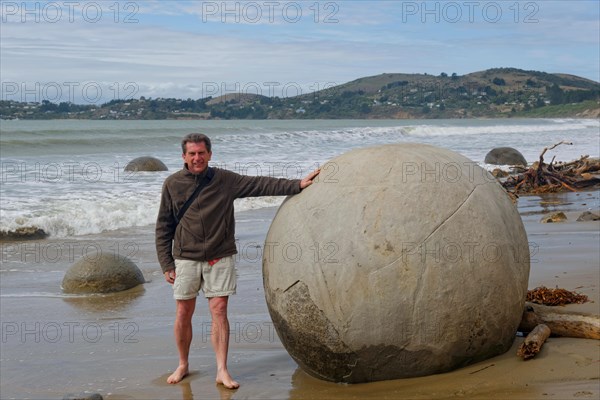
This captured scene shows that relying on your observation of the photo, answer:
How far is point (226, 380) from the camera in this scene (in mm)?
5836

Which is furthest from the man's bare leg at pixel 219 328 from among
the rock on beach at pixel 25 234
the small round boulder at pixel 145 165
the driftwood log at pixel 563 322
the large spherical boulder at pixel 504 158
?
the large spherical boulder at pixel 504 158

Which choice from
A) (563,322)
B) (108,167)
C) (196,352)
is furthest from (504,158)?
(196,352)

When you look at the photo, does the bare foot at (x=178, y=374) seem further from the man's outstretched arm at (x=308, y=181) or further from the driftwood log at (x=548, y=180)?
the driftwood log at (x=548, y=180)

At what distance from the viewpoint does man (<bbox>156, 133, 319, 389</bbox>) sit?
6020mm

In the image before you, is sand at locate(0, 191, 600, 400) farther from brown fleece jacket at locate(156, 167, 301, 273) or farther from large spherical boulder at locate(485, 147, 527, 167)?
large spherical boulder at locate(485, 147, 527, 167)

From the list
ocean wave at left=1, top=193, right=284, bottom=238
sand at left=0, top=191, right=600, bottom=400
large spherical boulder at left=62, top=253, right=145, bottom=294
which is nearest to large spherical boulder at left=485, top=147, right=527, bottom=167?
ocean wave at left=1, top=193, right=284, bottom=238

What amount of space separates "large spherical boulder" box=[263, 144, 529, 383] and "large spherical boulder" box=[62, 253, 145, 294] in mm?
4244

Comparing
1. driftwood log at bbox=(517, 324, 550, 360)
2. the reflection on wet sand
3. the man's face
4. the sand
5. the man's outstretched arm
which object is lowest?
the reflection on wet sand

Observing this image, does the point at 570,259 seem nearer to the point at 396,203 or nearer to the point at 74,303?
the point at 396,203

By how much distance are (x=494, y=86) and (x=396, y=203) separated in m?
106

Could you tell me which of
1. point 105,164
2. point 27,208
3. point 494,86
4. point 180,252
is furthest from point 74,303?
point 494,86

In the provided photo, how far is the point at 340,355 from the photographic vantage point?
18.2ft

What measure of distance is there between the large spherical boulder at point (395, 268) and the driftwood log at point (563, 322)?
1.96ft

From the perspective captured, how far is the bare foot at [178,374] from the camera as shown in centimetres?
599
